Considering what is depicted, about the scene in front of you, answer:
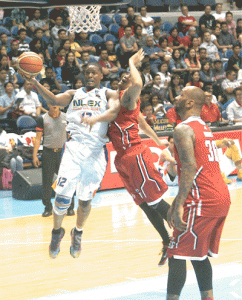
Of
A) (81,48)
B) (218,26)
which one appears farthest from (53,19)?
(218,26)

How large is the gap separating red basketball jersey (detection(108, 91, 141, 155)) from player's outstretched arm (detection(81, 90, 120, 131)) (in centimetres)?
10

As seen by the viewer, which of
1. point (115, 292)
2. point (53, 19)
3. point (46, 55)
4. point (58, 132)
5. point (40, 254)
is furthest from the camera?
point (53, 19)

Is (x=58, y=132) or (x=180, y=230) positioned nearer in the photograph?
(x=180, y=230)

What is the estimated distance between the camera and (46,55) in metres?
13.5

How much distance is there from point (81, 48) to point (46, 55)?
1122 millimetres

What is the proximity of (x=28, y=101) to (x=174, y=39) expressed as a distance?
654 cm

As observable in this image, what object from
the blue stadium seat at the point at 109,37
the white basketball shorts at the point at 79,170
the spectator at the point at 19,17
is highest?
the white basketball shorts at the point at 79,170

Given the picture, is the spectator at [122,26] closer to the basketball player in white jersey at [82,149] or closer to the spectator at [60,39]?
the spectator at [60,39]

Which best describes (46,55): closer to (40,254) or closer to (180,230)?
(40,254)

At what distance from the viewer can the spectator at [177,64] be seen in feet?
49.8

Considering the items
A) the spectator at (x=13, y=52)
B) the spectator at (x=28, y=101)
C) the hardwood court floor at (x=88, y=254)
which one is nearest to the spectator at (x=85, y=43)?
the spectator at (x=13, y=52)

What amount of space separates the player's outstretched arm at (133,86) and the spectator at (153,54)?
9435 millimetres

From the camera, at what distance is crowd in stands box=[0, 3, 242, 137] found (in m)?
12.2

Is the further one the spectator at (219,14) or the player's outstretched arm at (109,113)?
the spectator at (219,14)
